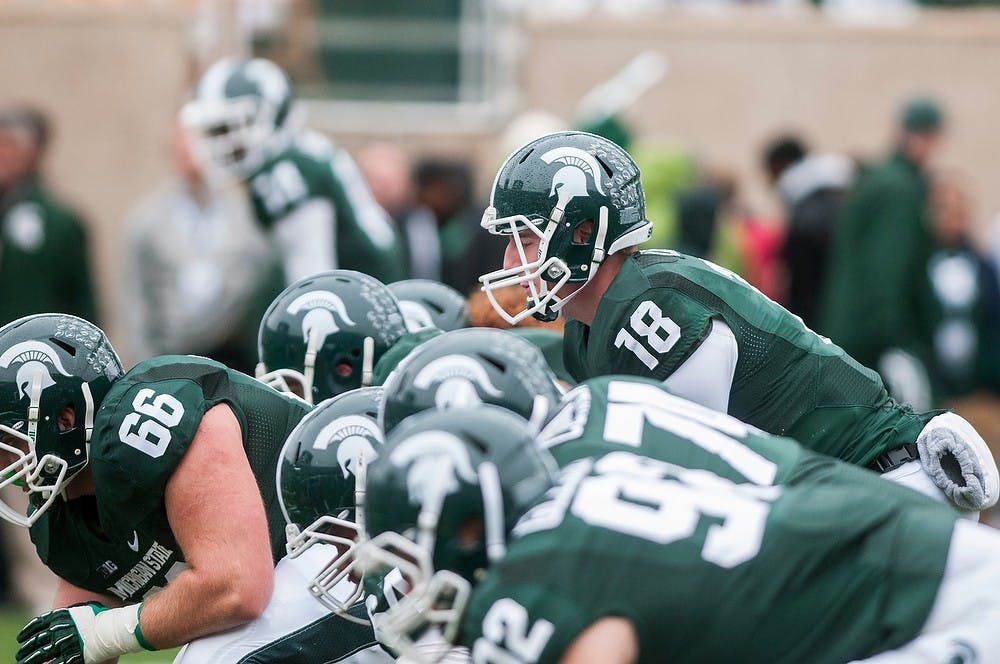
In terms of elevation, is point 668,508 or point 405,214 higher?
point 668,508

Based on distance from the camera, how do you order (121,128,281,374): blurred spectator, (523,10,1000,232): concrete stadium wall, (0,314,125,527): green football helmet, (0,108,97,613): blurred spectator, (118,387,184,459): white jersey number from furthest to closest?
(523,10,1000,232): concrete stadium wall → (121,128,281,374): blurred spectator → (0,108,97,613): blurred spectator → (0,314,125,527): green football helmet → (118,387,184,459): white jersey number

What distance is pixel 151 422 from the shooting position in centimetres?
359

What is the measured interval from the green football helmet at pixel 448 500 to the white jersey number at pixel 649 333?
98cm

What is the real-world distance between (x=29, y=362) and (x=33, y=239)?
173 inches

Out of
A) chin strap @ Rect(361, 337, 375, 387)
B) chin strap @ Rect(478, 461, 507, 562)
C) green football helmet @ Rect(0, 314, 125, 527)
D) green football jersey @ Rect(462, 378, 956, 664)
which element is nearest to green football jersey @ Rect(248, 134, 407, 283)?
chin strap @ Rect(361, 337, 375, 387)

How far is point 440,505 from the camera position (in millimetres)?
2729

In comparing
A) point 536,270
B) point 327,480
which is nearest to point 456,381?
point 327,480

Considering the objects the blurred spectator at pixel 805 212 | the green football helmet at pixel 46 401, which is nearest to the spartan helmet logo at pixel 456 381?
the green football helmet at pixel 46 401

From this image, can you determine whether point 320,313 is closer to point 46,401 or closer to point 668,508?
point 46,401

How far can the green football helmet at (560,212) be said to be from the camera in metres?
3.94

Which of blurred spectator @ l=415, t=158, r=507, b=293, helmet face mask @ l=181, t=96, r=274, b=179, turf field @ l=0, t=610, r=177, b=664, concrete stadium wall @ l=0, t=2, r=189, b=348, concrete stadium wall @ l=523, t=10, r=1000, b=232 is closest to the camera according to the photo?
turf field @ l=0, t=610, r=177, b=664

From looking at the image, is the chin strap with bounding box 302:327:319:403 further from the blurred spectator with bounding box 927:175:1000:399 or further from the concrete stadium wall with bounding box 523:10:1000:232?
the concrete stadium wall with bounding box 523:10:1000:232

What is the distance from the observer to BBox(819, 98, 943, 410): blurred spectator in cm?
809

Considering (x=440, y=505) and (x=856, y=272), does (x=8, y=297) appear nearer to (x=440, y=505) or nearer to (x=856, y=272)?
(x=856, y=272)
